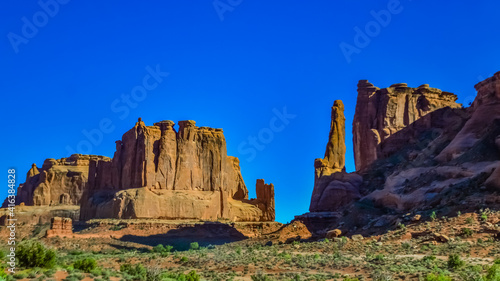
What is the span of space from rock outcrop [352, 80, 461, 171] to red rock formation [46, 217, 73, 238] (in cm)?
3227

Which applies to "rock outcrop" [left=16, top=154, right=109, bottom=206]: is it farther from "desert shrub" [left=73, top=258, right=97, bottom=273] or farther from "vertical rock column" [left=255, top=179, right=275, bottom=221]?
"desert shrub" [left=73, top=258, right=97, bottom=273]

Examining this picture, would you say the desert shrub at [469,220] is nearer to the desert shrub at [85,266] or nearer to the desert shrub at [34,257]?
the desert shrub at [85,266]

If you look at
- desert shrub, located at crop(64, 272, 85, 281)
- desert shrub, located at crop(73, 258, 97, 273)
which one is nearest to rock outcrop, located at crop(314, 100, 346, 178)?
desert shrub, located at crop(73, 258, 97, 273)

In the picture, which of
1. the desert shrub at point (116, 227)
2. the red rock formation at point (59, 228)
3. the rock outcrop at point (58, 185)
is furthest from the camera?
the rock outcrop at point (58, 185)

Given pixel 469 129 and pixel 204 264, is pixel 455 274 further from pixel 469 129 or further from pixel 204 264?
pixel 469 129

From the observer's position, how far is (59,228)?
49.2 m

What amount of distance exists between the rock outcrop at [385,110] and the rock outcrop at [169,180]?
63.9 ft

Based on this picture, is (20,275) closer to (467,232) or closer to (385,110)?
(467,232)

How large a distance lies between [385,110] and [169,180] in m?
28.3

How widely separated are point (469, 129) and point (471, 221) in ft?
53.2

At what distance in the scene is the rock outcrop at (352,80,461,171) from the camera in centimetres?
6750

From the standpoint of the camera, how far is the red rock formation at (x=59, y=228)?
48375 mm

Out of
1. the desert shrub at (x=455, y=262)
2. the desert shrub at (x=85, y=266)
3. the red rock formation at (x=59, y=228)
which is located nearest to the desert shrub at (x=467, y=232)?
the desert shrub at (x=455, y=262)

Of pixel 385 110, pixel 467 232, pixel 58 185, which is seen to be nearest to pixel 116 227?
pixel 385 110
